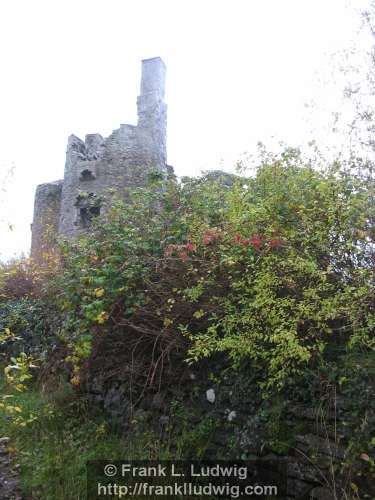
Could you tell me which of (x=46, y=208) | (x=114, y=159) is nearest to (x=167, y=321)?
(x=114, y=159)

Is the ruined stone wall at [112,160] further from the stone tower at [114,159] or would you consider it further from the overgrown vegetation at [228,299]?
the overgrown vegetation at [228,299]

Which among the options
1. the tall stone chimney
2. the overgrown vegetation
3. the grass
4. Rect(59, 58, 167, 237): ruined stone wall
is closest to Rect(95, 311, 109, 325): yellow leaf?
the overgrown vegetation

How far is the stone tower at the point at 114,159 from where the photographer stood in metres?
13.3

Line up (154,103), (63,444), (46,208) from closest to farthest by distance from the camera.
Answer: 1. (63,444)
2. (154,103)
3. (46,208)

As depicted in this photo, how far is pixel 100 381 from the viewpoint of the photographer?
5215mm

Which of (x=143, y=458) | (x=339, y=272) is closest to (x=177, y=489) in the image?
(x=143, y=458)

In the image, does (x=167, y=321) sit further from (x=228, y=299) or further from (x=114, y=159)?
(x=114, y=159)

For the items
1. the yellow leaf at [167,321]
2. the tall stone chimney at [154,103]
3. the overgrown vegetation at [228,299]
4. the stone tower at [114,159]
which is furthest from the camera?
the tall stone chimney at [154,103]

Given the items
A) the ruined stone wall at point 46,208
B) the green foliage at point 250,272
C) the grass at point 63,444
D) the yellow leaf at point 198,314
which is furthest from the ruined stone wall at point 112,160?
the yellow leaf at point 198,314

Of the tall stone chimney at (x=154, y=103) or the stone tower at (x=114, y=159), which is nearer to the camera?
the stone tower at (x=114, y=159)

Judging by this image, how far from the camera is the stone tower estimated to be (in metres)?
13.3

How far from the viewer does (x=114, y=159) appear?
44.1 feet

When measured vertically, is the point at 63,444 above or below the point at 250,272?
below

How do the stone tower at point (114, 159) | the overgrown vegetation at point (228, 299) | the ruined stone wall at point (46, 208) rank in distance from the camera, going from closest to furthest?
the overgrown vegetation at point (228, 299), the stone tower at point (114, 159), the ruined stone wall at point (46, 208)
